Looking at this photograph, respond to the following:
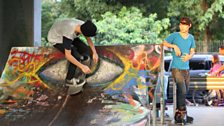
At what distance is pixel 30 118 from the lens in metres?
5.01

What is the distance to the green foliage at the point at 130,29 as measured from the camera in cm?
1537

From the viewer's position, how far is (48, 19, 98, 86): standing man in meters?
5.48

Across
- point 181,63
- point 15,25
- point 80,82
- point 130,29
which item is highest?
point 130,29

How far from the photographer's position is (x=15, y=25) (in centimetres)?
946

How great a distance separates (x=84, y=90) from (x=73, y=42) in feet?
2.48

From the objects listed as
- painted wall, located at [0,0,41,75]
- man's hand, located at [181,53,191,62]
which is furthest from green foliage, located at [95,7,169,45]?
man's hand, located at [181,53,191,62]

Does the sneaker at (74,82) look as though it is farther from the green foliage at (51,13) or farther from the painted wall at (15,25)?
the green foliage at (51,13)

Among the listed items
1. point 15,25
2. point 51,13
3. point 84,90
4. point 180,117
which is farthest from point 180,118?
point 51,13

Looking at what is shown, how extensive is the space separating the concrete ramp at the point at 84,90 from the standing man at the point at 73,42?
0.23 metres

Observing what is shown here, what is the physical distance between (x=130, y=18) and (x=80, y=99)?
10588mm

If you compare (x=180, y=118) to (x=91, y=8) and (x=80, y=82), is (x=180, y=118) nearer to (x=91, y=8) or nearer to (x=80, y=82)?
(x=80, y=82)

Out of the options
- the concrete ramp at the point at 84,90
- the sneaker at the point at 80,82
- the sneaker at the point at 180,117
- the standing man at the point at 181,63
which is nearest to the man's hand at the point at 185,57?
the standing man at the point at 181,63

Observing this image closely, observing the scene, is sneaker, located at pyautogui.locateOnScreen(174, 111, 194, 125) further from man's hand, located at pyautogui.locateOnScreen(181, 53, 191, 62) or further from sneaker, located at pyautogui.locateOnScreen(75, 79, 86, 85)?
sneaker, located at pyautogui.locateOnScreen(75, 79, 86, 85)

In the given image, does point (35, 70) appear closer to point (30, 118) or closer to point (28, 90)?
point (28, 90)
